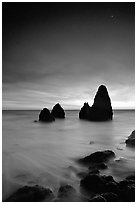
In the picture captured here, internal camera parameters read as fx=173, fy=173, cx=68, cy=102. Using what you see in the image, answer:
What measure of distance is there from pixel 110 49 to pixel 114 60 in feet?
1.14

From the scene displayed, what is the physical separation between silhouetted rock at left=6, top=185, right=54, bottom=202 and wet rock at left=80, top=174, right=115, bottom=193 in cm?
54

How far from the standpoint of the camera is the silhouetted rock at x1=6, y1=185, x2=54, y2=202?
2412mm

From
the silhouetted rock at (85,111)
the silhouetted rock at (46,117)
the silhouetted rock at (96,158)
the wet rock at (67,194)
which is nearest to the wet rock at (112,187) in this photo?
the wet rock at (67,194)

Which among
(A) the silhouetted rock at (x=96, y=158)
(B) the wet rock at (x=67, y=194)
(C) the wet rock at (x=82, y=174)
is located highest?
(A) the silhouetted rock at (x=96, y=158)

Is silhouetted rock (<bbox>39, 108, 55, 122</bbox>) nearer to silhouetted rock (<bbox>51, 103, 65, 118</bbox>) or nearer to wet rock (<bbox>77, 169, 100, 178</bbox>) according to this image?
silhouetted rock (<bbox>51, 103, 65, 118</bbox>)

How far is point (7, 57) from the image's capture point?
4.36 metres

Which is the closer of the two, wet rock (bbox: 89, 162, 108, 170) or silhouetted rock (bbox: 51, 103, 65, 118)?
wet rock (bbox: 89, 162, 108, 170)

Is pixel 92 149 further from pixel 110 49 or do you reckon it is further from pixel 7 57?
pixel 7 57

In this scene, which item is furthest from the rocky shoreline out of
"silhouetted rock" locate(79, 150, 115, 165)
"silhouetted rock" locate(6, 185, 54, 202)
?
"silhouetted rock" locate(79, 150, 115, 165)

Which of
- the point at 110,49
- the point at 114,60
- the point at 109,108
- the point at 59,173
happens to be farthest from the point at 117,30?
the point at 109,108

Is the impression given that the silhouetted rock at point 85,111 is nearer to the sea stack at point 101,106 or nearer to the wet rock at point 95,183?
the sea stack at point 101,106

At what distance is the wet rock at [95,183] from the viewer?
254 centimetres

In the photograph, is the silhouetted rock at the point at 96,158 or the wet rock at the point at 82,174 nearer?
the wet rock at the point at 82,174

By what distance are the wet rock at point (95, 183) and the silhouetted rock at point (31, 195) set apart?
1.78 feet
